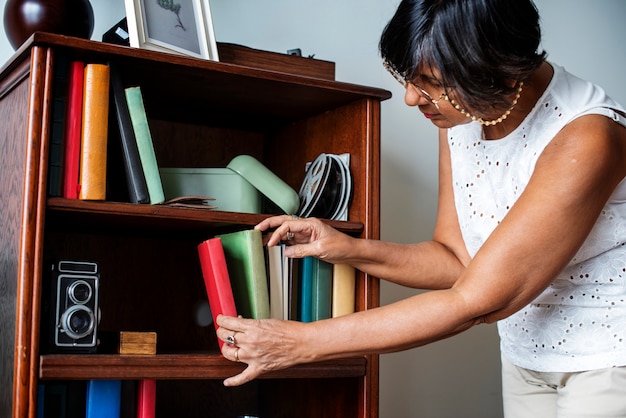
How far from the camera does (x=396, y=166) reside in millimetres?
2256

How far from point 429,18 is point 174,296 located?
0.96 m

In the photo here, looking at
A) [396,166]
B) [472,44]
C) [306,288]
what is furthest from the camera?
[396,166]

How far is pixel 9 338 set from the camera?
133cm

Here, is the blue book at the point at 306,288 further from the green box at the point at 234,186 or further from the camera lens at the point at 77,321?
the camera lens at the point at 77,321

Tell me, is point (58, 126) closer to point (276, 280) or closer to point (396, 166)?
point (276, 280)

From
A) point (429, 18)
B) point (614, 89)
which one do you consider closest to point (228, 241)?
point (429, 18)

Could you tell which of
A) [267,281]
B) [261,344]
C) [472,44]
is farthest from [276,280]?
→ [472,44]

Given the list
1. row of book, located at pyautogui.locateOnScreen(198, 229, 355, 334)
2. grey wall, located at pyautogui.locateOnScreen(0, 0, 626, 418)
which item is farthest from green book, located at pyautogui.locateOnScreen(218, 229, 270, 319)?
grey wall, located at pyautogui.locateOnScreen(0, 0, 626, 418)

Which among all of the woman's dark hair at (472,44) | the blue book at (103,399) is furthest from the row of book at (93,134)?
the woman's dark hair at (472,44)

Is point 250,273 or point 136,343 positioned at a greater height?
point 250,273

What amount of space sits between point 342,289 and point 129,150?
20.0 inches

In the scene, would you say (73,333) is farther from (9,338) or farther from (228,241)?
(228,241)

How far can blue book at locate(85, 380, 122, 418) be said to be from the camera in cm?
137

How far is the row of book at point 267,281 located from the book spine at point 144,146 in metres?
0.13
